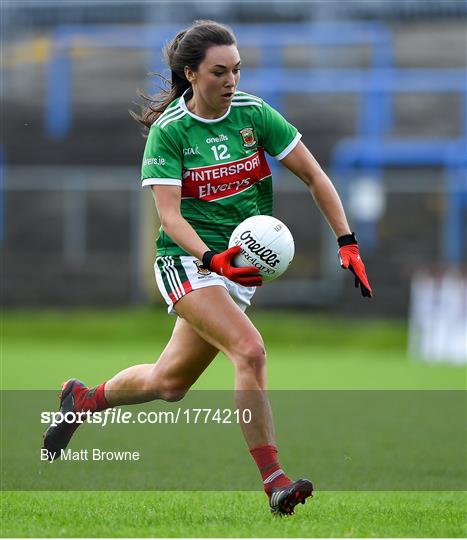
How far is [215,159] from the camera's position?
6.43 m

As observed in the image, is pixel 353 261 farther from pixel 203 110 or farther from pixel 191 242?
pixel 203 110

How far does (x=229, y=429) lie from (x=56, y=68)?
19.3 m

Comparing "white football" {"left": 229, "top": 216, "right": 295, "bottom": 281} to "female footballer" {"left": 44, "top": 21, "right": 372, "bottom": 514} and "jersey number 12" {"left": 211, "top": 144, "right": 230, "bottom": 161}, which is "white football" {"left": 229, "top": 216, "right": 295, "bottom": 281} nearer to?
"female footballer" {"left": 44, "top": 21, "right": 372, "bottom": 514}

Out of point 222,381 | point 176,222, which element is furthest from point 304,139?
point 176,222

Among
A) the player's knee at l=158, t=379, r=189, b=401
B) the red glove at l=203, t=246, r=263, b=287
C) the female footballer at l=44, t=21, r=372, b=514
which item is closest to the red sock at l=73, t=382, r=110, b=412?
the female footballer at l=44, t=21, r=372, b=514

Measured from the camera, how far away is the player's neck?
21.0ft

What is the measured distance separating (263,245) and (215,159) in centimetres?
60

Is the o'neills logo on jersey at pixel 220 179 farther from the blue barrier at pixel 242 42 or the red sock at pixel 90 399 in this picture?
the blue barrier at pixel 242 42

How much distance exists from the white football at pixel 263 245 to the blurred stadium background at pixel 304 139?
12138 mm

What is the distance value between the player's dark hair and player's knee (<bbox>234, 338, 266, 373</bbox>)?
142cm

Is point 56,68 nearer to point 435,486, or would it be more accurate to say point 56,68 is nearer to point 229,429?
point 229,429

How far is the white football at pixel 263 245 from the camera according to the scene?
6.11 m

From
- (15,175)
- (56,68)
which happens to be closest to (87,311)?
(15,175)

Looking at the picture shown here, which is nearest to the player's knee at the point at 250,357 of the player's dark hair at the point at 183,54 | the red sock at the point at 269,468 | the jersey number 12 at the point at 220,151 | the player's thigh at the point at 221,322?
the player's thigh at the point at 221,322
